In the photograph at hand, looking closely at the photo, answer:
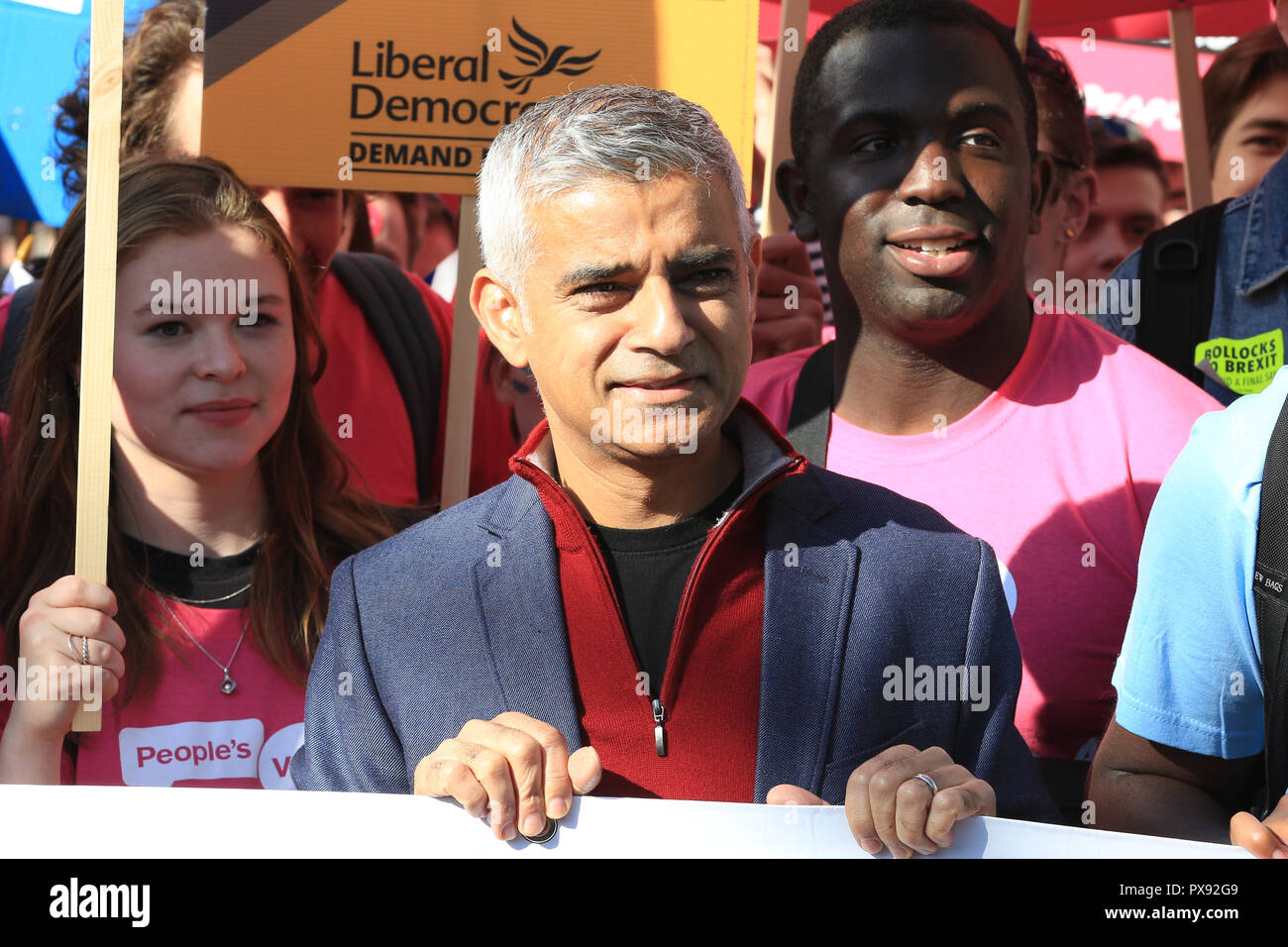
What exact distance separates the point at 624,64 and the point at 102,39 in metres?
1.15

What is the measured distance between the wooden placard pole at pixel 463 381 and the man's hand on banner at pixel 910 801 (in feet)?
4.88

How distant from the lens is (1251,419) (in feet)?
5.85

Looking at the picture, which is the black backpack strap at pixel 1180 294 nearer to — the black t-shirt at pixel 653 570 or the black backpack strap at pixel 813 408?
the black backpack strap at pixel 813 408

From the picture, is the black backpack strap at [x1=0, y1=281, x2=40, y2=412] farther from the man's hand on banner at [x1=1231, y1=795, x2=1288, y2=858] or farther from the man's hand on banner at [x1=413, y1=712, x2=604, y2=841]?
the man's hand on banner at [x1=1231, y1=795, x2=1288, y2=858]

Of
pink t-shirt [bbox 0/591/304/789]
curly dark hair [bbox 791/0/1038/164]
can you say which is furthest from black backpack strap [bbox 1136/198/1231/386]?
pink t-shirt [bbox 0/591/304/789]

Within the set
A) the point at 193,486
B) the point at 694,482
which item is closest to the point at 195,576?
the point at 193,486

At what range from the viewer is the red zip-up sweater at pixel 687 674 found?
6.14ft

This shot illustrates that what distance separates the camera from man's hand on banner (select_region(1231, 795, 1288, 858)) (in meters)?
1.61

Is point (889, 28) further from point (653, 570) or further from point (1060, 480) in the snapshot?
point (653, 570)

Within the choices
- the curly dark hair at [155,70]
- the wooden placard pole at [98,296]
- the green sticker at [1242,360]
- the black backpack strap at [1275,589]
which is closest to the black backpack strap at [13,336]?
the curly dark hair at [155,70]

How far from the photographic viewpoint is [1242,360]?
120 inches

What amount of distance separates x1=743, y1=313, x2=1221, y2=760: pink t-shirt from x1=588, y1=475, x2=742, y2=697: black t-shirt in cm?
65

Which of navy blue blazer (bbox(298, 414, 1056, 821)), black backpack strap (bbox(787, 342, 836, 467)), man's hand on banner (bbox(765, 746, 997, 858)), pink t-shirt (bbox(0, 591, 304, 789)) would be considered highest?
black backpack strap (bbox(787, 342, 836, 467))
